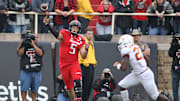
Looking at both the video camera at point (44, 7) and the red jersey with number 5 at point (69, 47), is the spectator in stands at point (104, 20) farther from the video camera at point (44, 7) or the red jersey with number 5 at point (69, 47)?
the red jersey with number 5 at point (69, 47)

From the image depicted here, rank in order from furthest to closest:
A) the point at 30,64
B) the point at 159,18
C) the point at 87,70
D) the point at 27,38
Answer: the point at 159,18, the point at 87,70, the point at 30,64, the point at 27,38

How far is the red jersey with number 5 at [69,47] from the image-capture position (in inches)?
530

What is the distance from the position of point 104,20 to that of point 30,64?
3.04m

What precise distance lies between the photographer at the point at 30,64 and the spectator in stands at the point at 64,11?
1715mm

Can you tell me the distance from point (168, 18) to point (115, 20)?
158cm

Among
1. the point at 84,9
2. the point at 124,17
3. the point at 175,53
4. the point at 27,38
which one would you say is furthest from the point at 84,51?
the point at 124,17

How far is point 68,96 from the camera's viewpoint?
14062mm

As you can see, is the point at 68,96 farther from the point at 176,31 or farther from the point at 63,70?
the point at 176,31

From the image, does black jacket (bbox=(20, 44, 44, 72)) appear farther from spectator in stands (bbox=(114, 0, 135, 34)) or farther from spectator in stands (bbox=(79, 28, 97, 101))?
spectator in stands (bbox=(114, 0, 135, 34))

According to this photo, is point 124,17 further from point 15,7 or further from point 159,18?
point 15,7

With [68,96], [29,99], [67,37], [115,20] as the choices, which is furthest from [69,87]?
[115,20]

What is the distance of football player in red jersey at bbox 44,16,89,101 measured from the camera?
13281mm

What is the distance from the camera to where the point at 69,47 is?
13.6m

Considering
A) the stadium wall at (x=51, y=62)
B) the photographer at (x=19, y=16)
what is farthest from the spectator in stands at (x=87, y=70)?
the photographer at (x=19, y=16)
